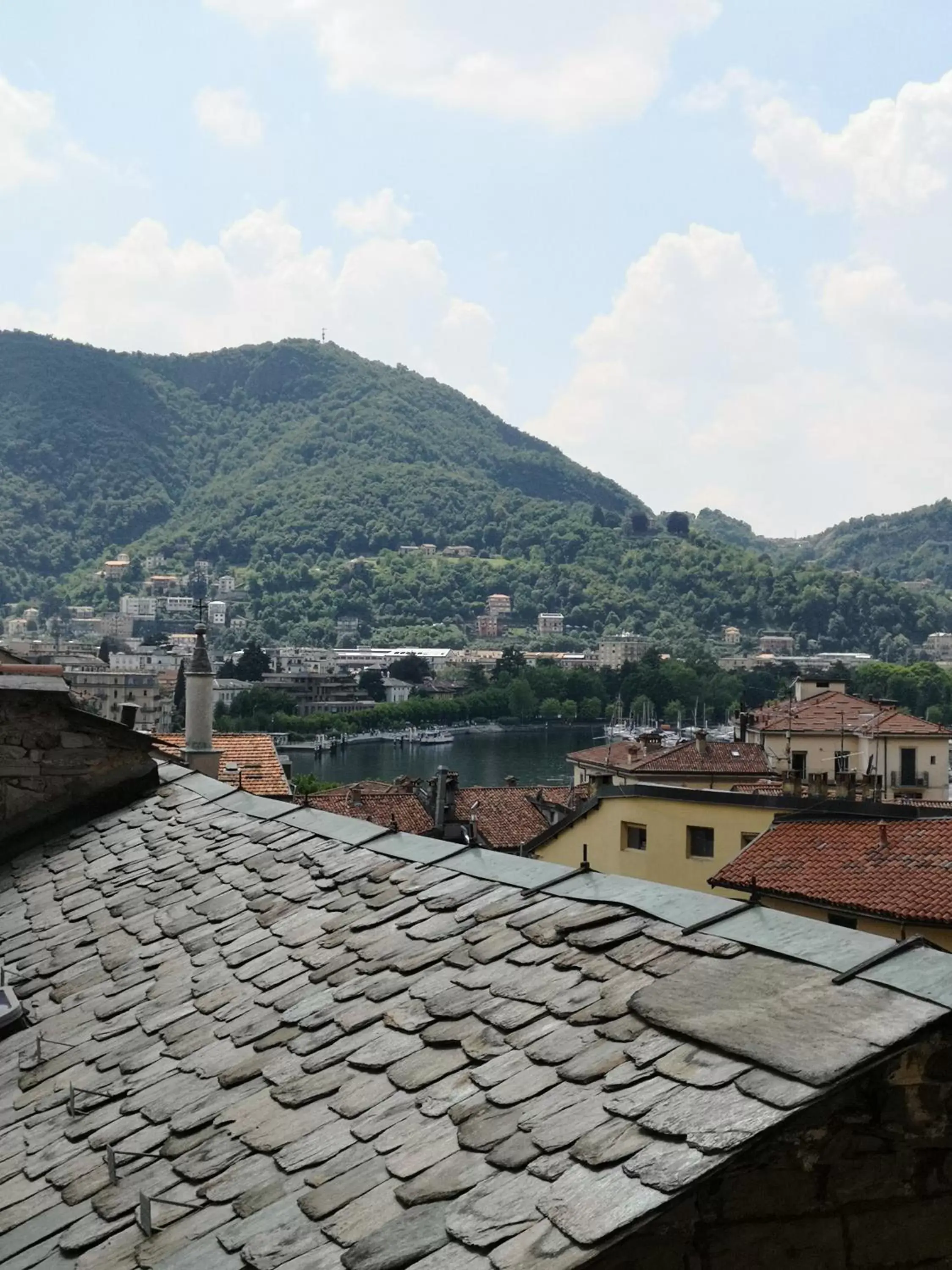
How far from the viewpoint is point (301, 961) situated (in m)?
4.64

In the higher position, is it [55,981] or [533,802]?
[55,981]

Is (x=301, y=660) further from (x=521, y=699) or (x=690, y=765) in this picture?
(x=690, y=765)

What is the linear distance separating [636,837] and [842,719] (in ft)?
65.6

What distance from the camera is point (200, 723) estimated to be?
37.2ft

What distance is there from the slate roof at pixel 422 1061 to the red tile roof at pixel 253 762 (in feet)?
44.0

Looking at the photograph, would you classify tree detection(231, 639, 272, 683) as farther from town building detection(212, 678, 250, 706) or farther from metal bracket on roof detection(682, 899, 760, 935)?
metal bracket on roof detection(682, 899, 760, 935)

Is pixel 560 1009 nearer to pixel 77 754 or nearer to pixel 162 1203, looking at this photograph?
pixel 162 1203

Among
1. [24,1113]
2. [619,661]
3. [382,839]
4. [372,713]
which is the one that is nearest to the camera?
[24,1113]

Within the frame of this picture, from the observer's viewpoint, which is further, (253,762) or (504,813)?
(504,813)

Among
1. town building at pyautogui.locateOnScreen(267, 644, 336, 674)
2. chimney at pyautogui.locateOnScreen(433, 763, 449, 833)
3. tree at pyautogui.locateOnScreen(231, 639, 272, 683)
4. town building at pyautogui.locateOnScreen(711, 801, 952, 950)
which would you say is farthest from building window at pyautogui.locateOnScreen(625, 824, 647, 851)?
town building at pyautogui.locateOnScreen(267, 644, 336, 674)

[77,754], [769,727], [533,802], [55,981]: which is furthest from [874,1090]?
[769,727]

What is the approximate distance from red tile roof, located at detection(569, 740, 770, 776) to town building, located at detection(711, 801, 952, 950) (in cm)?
1547

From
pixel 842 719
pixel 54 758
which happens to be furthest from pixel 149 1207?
pixel 842 719

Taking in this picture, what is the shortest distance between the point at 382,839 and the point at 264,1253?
9.15 feet
